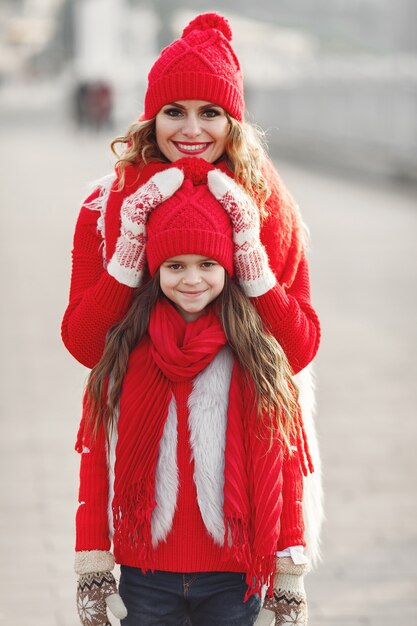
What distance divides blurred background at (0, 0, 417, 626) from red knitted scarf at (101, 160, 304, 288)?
74 cm

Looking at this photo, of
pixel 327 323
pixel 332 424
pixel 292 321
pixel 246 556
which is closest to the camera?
pixel 246 556

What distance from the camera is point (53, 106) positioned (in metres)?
46.3

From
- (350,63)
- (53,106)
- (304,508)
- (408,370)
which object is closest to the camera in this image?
(304,508)

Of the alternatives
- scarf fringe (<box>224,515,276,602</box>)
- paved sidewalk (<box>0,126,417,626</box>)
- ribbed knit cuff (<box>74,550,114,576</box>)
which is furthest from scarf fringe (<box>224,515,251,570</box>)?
paved sidewalk (<box>0,126,417,626</box>)

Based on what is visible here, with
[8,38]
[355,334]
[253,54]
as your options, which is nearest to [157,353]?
[355,334]

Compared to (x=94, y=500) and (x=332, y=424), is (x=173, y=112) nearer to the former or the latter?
(x=94, y=500)

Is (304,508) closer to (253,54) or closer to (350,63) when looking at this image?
(350,63)

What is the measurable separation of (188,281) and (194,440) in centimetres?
37

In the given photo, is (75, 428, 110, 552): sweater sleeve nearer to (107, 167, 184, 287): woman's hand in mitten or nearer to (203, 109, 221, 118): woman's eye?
(107, 167, 184, 287): woman's hand in mitten

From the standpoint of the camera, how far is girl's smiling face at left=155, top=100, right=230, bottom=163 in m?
2.72

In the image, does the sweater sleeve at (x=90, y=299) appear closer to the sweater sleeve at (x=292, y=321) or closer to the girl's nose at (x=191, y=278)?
the girl's nose at (x=191, y=278)

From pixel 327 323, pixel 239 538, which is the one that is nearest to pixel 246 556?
pixel 239 538

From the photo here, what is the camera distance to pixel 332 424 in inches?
249

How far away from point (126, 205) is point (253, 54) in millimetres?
32346
